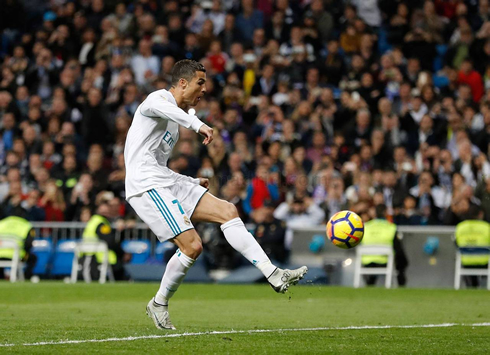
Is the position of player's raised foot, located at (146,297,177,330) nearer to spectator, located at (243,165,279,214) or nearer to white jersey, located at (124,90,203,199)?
white jersey, located at (124,90,203,199)

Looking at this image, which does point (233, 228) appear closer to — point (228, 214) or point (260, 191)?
point (228, 214)

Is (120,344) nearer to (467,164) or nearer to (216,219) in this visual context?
(216,219)

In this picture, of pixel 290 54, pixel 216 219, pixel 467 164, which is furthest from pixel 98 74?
pixel 216 219

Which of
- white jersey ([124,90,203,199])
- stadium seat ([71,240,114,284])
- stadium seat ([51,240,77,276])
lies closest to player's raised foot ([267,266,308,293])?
white jersey ([124,90,203,199])

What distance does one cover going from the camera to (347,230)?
9891mm

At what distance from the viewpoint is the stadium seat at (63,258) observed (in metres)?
20.0

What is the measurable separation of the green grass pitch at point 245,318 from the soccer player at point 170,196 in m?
0.61

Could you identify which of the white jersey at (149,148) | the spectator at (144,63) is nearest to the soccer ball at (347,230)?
the white jersey at (149,148)

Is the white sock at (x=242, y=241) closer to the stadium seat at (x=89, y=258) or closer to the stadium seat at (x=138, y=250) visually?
the stadium seat at (x=89, y=258)

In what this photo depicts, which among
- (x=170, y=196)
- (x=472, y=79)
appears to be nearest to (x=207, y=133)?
(x=170, y=196)

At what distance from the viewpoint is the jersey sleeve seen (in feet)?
26.7

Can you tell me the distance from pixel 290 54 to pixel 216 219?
1372 centimetres

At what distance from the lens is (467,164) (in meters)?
18.5

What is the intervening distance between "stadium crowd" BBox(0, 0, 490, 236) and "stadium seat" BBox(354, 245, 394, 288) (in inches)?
26.8
